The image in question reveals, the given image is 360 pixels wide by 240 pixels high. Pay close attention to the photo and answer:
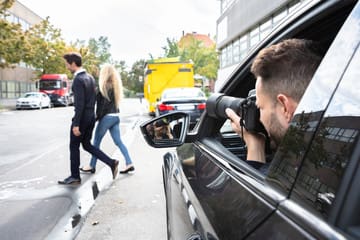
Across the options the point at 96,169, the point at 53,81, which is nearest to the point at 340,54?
the point at 96,169

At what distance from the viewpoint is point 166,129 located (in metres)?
2.32

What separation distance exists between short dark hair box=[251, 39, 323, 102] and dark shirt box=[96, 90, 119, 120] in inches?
174

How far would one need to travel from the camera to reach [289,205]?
2.90ft

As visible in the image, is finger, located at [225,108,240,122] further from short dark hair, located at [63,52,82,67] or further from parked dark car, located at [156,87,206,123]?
parked dark car, located at [156,87,206,123]

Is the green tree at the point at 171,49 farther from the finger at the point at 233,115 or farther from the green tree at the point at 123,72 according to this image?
the green tree at the point at 123,72

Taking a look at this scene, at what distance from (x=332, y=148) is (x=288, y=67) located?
1.76 feet

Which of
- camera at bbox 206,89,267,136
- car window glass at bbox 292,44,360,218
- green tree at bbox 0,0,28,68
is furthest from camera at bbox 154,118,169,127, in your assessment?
green tree at bbox 0,0,28,68

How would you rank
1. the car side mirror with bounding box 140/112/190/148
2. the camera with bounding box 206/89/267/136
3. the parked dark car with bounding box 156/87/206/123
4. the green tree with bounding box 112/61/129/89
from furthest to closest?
the green tree with bounding box 112/61/129/89
the parked dark car with bounding box 156/87/206/123
the car side mirror with bounding box 140/112/190/148
the camera with bounding box 206/89/267/136

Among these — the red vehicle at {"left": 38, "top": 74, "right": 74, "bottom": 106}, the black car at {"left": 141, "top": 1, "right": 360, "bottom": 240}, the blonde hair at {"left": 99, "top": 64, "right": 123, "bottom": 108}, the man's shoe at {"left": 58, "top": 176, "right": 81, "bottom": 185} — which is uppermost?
the red vehicle at {"left": 38, "top": 74, "right": 74, "bottom": 106}

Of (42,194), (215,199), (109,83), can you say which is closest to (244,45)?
(109,83)

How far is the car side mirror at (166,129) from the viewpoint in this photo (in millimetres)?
2151

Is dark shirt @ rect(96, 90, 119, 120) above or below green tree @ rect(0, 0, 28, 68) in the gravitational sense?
below

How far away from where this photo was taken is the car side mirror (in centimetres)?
215

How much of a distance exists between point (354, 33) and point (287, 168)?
391mm
